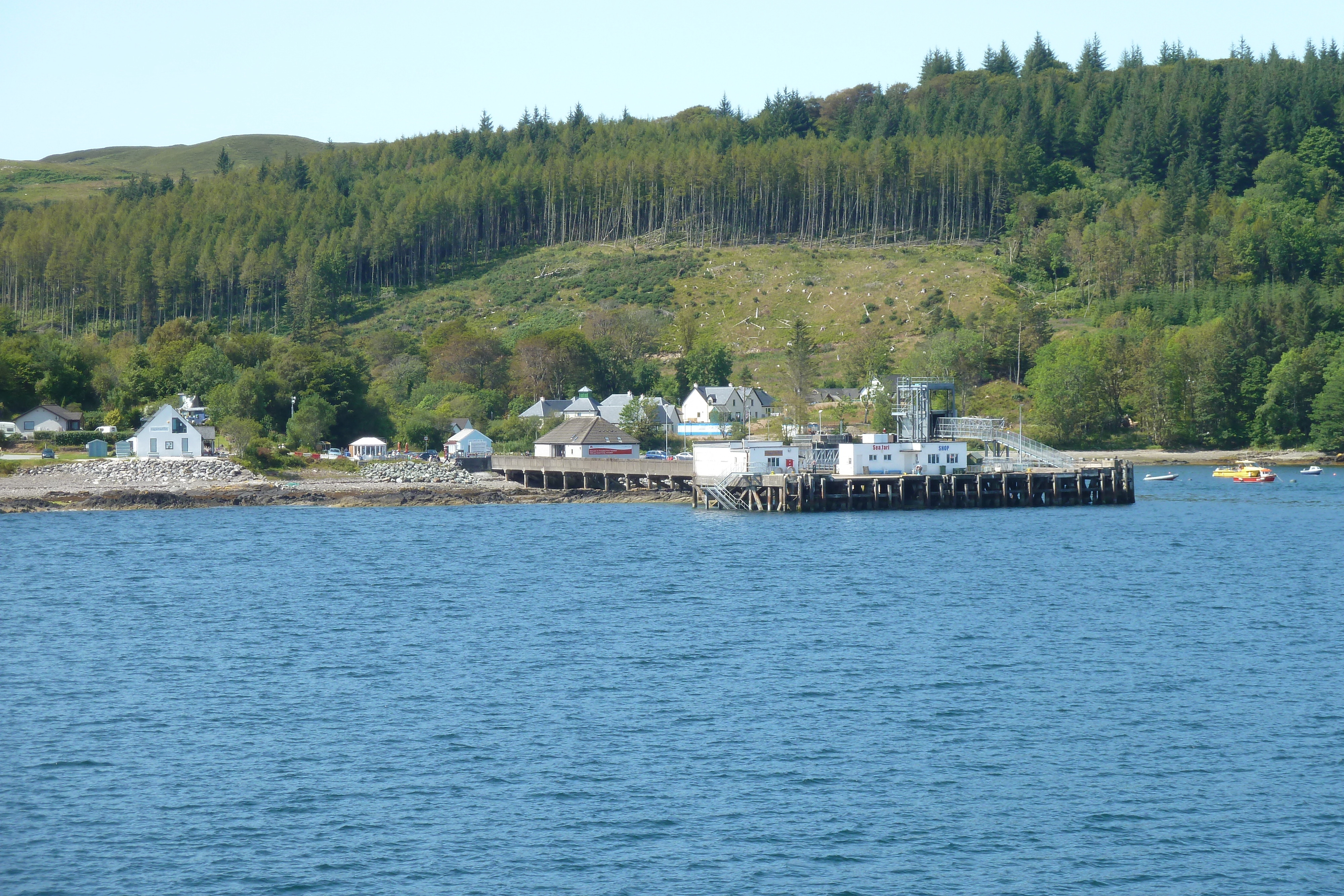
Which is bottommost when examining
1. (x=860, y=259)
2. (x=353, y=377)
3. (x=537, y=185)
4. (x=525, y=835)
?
(x=525, y=835)

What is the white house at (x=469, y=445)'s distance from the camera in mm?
96250

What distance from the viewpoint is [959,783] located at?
25.0 metres

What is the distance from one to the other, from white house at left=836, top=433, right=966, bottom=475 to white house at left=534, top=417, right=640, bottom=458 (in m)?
19.9

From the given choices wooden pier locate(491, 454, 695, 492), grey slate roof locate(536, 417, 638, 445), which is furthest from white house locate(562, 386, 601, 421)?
wooden pier locate(491, 454, 695, 492)

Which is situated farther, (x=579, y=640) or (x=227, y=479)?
(x=227, y=479)

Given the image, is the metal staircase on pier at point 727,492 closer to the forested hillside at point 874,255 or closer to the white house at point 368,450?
the white house at point 368,450

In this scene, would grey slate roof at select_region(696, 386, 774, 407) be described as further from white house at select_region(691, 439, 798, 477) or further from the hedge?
the hedge

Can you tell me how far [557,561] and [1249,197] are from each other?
133767 mm

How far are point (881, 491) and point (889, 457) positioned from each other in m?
2.22

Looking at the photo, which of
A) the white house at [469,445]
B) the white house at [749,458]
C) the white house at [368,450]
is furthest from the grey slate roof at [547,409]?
the white house at [749,458]

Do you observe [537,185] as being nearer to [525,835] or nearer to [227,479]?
[227,479]

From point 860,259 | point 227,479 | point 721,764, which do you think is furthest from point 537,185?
point 721,764

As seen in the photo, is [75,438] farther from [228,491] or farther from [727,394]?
[727,394]

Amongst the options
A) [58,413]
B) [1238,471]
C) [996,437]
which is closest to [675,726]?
[996,437]
